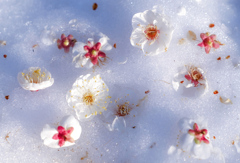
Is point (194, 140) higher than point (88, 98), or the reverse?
point (88, 98)

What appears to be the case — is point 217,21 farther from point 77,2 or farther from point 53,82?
point 53,82

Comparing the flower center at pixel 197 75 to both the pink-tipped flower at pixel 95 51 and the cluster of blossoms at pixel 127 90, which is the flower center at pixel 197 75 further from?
the pink-tipped flower at pixel 95 51

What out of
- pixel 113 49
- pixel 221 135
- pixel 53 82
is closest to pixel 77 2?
pixel 113 49

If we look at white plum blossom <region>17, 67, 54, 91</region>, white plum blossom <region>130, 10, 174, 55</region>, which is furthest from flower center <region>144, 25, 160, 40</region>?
white plum blossom <region>17, 67, 54, 91</region>

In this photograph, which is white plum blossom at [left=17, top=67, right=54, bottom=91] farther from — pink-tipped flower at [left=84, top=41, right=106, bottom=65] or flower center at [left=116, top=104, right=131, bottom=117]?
flower center at [left=116, top=104, right=131, bottom=117]

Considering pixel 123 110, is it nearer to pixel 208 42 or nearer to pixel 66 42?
pixel 66 42

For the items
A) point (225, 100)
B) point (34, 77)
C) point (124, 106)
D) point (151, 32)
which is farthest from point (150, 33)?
point (34, 77)
